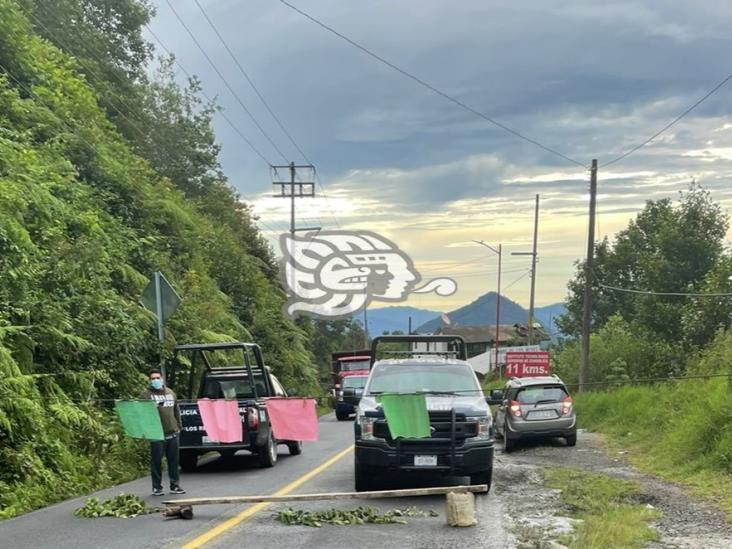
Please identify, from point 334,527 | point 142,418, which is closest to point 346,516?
point 334,527

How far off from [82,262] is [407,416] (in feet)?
26.8

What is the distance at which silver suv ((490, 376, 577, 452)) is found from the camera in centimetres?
1814

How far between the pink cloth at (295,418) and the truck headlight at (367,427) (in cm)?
196

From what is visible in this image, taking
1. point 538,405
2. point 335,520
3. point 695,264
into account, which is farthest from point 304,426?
point 695,264

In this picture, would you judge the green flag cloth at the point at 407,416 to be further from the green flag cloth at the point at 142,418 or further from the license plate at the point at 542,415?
the license plate at the point at 542,415

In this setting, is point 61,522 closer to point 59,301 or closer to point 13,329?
point 13,329

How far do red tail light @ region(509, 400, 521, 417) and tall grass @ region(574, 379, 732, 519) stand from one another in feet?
7.99

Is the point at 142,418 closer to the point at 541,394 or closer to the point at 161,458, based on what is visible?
the point at 161,458

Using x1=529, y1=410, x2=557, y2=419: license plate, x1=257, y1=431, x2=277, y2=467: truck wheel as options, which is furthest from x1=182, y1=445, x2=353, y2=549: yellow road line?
x1=529, y1=410, x2=557, y2=419: license plate

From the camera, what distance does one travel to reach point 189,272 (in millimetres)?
25359

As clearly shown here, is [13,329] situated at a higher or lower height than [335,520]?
higher

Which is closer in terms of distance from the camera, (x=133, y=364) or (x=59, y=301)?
(x=59, y=301)

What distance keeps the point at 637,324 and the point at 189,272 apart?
28.3m

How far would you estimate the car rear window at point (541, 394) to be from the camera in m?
18.4
